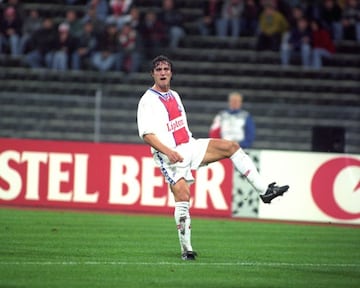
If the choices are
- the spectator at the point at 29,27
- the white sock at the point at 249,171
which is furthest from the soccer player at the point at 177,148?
the spectator at the point at 29,27

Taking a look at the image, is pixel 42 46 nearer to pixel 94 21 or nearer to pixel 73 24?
pixel 73 24

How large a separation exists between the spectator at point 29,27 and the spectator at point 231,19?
4.77 meters

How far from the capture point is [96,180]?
69.1 ft

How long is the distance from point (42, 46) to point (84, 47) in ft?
3.53

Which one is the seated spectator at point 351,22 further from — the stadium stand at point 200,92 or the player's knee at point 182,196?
the player's knee at point 182,196

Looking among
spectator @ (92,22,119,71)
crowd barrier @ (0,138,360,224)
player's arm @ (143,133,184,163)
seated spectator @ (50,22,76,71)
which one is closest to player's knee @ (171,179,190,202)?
player's arm @ (143,133,184,163)

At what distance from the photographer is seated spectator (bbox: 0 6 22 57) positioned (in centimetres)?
2884

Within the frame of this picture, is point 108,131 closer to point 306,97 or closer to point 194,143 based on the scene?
point 306,97

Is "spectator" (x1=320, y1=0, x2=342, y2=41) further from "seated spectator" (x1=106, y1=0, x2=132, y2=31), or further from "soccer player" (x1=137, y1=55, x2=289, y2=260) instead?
"soccer player" (x1=137, y1=55, x2=289, y2=260)

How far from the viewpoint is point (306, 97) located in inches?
1062

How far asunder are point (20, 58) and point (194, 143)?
53.6 feet

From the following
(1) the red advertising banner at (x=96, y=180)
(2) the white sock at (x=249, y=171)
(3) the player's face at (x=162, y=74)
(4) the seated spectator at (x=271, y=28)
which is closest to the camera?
(3) the player's face at (x=162, y=74)

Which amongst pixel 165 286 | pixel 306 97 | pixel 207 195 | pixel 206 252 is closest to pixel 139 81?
pixel 306 97

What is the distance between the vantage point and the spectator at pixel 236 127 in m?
22.7
